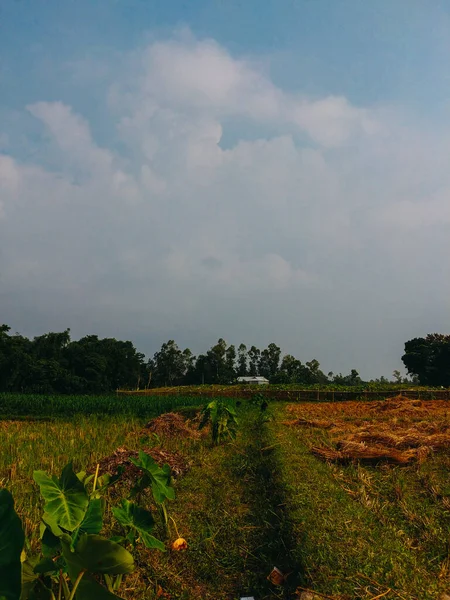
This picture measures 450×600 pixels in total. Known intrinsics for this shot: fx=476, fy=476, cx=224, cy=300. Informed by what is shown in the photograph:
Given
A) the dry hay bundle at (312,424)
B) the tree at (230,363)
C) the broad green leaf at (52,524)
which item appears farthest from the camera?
the tree at (230,363)

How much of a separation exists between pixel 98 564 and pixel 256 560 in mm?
2462

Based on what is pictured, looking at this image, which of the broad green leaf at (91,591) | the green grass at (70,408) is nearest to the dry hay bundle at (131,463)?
the broad green leaf at (91,591)

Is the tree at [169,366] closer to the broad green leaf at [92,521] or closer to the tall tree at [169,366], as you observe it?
the tall tree at [169,366]

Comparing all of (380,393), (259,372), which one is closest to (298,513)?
(380,393)

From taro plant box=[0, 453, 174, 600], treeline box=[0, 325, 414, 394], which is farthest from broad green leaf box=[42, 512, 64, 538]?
treeline box=[0, 325, 414, 394]

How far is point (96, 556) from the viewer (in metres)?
2.35

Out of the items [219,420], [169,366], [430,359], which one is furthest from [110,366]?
[219,420]

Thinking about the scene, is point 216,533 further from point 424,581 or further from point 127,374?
point 127,374

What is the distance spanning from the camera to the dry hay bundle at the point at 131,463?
22.6 ft

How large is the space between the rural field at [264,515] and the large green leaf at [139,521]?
1cm

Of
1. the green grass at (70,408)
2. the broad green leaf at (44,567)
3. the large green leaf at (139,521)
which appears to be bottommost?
the green grass at (70,408)

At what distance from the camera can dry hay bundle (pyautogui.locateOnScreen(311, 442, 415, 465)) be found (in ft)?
25.6

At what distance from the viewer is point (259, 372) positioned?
94188 millimetres

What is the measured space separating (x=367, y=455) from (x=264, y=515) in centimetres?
313
